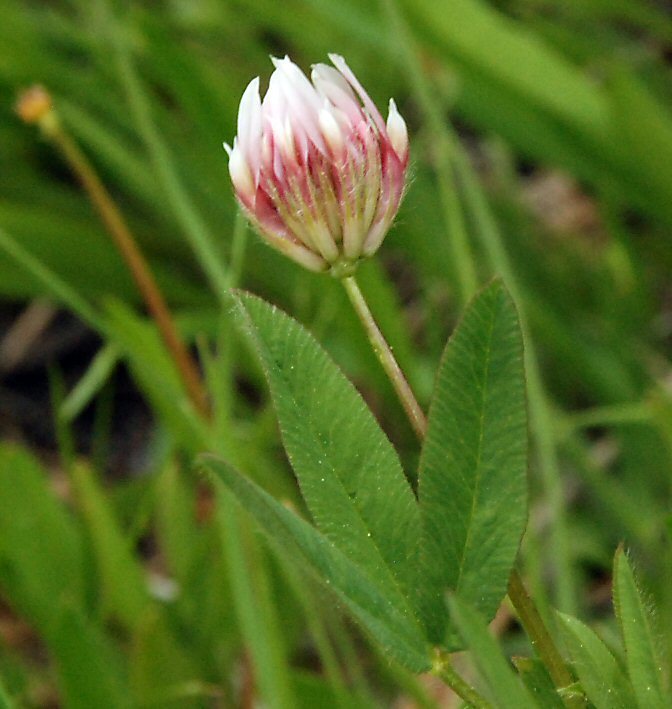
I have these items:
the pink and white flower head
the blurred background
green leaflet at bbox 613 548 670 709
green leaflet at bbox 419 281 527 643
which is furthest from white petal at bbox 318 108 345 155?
the blurred background

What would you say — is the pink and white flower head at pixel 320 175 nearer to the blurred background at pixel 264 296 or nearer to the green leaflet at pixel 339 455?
the green leaflet at pixel 339 455

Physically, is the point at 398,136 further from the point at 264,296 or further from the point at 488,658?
the point at 264,296

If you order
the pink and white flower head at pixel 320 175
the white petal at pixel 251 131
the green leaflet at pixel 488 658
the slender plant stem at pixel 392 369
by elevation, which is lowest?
the green leaflet at pixel 488 658

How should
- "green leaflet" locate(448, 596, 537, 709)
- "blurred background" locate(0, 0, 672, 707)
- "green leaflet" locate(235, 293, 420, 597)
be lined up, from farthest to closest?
"blurred background" locate(0, 0, 672, 707) < "green leaflet" locate(235, 293, 420, 597) < "green leaflet" locate(448, 596, 537, 709)

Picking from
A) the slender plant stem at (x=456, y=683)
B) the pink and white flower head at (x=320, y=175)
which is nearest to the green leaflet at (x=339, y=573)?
the slender plant stem at (x=456, y=683)

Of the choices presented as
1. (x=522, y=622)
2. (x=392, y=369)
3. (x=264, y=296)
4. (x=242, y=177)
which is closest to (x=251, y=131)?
(x=242, y=177)

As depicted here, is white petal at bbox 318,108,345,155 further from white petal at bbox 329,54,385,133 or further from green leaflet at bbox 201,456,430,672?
green leaflet at bbox 201,456,430,672

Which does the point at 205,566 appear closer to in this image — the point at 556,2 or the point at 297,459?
the point at 297,459
